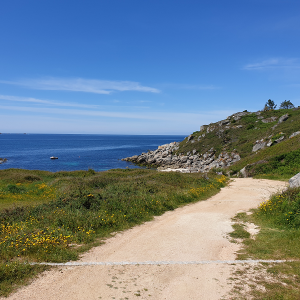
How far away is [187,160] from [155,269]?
62.2 meters

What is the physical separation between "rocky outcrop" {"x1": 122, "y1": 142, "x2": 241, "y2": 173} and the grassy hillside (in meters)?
2.36

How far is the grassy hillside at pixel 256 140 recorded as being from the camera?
30016mm

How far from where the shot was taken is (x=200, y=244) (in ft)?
32.1

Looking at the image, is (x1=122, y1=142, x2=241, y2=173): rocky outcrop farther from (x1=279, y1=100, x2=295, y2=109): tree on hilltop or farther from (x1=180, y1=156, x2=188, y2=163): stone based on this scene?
(x1=279, y1=100, x2=295, y2=109): tree on hilltop

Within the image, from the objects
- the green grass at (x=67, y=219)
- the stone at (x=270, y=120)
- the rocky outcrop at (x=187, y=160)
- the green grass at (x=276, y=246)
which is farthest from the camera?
the stone at (x=270, y=120)

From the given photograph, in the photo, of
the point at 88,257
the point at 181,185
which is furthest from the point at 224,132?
the point at 88,257

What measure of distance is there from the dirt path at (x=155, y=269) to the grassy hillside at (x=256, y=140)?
20402 millimetres

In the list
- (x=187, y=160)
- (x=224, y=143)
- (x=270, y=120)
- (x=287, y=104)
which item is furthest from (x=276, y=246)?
(x=287, y=104)

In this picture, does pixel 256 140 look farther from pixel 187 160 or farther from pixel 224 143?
pixel 187 160

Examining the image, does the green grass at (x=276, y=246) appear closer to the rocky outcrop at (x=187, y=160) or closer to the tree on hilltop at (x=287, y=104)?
the rocky outcrop at (x=187, y=160)

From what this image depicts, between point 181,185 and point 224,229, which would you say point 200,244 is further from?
point 181,185

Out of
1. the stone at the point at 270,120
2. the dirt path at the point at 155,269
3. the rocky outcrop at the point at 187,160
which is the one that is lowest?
the rocky outcrop at the point at 187,160

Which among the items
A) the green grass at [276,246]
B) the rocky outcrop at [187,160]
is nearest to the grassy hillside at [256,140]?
the rocky outcrop at [187,160]

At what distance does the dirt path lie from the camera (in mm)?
6301
